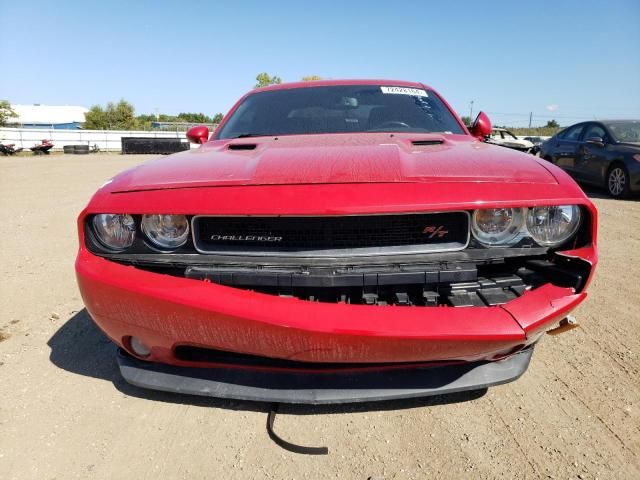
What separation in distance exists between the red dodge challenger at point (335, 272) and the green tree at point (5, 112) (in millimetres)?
57686

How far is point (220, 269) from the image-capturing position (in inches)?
59.5

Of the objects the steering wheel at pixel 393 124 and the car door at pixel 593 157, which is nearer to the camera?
the steering wheel at pixel 393 124

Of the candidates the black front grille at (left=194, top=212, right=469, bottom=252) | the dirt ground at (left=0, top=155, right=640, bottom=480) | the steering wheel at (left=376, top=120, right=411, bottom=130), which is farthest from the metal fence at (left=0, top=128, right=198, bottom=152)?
the black front grille at (left=194, top=212, right=469, bottom=252)

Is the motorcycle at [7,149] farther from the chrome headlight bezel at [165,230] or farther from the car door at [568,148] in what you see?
the chrome headlight bezel at [165,230]

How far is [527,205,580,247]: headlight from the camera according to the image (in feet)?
5.01

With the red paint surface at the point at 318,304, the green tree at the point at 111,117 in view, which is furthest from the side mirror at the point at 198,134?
the green tree at the point at 111,117

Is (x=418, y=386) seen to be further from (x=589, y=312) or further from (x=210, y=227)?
(x=589, y=312)

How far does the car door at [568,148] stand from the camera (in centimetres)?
807

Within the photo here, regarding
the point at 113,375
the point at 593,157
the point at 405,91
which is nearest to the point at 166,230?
the point at 113,375

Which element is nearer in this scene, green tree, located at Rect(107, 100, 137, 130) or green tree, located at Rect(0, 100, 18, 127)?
green tree, located at Rect(0, 100, 18, 127)

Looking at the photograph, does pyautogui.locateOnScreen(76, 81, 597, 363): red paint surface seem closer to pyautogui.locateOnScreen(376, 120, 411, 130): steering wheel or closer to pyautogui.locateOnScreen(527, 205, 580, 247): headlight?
pyautogui.locateOnScreen(527, 205, 580, 247): headlight

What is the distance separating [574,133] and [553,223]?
27.0ft

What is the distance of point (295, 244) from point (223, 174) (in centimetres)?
39

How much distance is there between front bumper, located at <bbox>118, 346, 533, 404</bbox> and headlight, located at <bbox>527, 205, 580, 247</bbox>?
507 millimetres
